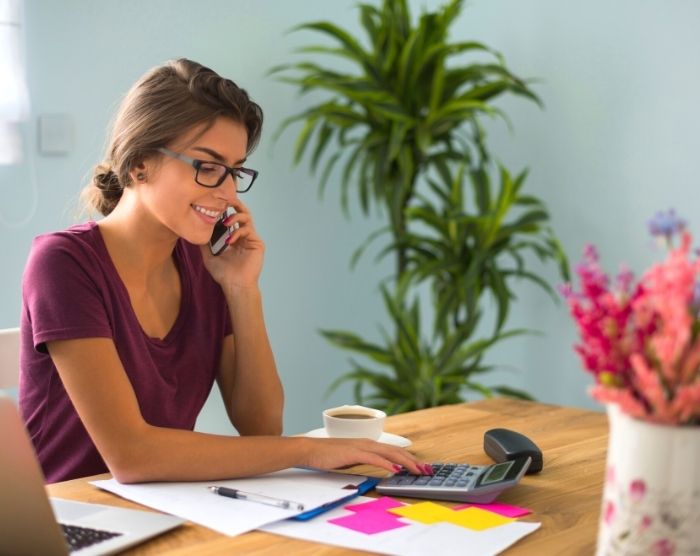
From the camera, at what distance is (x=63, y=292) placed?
5.15ft

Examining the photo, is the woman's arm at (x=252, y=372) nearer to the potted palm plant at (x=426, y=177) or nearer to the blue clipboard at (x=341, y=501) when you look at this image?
the blue clipboard at (x=341, y=501)

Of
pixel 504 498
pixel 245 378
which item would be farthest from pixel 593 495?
pixel 245 378

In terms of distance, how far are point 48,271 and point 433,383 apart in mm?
1690

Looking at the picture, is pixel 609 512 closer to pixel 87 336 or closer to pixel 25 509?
pixel 25 509

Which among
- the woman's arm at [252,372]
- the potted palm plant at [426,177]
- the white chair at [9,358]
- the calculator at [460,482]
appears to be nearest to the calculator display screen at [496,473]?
the calculator at [460,482]

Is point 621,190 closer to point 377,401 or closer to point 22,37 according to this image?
point 377,401

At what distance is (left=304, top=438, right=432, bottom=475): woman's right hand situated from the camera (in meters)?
1.43

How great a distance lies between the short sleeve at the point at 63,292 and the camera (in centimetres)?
153

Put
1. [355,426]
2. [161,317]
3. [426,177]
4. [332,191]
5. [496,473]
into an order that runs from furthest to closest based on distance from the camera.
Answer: [332,191] < [426,177] < [161,317] < [355,426] < [496,473]

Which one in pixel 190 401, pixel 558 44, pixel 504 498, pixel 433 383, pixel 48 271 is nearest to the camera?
pixel 504 498

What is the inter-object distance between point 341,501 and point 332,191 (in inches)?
93.8

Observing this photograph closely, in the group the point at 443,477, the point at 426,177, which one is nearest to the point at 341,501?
the point at 443,477

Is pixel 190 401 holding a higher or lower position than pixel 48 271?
lower

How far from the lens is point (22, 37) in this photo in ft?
8.71
